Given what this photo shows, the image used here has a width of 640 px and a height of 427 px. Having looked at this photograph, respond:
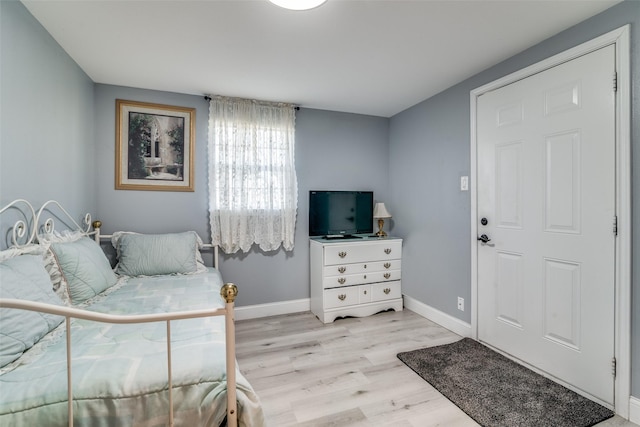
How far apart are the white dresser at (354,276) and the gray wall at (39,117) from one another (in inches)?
86.9

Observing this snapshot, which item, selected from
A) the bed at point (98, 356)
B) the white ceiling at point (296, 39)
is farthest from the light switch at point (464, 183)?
the bed at point (98, 356)

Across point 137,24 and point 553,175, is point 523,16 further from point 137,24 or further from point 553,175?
point 137,24

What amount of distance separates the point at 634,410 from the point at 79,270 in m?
3.29

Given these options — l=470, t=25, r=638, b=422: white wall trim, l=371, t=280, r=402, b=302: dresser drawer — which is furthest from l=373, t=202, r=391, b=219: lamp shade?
l=470, t=25, r=638, b=422: white wall trim

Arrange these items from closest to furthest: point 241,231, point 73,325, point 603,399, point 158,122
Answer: point 73,325, point 603,399, point 158,122, point 241,231

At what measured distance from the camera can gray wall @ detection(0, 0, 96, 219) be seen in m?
1.56

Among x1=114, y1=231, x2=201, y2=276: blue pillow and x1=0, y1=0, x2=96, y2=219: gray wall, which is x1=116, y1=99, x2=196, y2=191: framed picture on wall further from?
x1=114, y1=231, x2=201, y2=276: blue pillow

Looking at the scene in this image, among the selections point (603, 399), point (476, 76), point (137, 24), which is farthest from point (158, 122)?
point (603, 399)

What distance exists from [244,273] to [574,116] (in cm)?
304

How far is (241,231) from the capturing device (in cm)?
311

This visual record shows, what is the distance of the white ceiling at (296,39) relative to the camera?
5.62 feet

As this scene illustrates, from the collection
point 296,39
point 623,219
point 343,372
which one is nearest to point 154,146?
point 296,39

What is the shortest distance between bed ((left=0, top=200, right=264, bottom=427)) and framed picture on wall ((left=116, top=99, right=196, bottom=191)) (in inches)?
44.0

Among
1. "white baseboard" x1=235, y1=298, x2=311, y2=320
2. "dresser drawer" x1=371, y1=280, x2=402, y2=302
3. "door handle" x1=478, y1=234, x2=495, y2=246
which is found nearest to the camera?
"door handle" x1=478, y1=234, x2=495, y2=246
